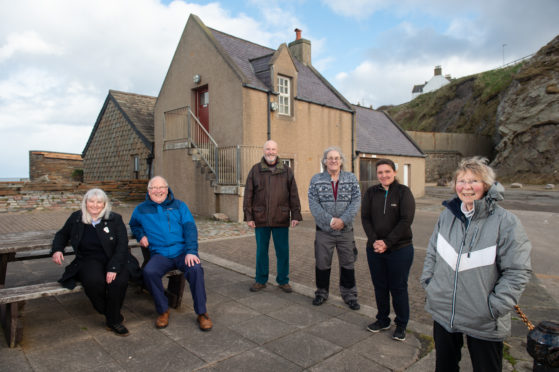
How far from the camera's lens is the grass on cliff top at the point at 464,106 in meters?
39.9

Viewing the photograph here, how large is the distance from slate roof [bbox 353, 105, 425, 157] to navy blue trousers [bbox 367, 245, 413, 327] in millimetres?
15221

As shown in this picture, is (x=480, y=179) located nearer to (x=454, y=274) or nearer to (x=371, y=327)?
(x=454, y=274)

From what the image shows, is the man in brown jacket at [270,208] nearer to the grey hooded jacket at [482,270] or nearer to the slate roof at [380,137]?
the grey hooded jacket at [482,270]

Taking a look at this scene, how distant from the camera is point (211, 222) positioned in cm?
1219

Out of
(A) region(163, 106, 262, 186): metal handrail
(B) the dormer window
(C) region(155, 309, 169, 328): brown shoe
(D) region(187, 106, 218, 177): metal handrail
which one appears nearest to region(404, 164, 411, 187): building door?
(B) the dormer window

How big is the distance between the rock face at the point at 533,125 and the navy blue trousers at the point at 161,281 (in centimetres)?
3243

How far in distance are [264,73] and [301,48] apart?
607 cm

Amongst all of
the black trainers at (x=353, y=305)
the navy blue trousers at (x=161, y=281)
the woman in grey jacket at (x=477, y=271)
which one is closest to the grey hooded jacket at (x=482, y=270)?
the woman in grey jacket at (x=477, y=271)

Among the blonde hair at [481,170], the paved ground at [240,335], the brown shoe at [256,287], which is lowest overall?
the paved ground at [240,335]

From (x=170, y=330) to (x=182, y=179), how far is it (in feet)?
35.8

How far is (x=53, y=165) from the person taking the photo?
25859 mm

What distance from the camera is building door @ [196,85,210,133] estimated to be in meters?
15.0

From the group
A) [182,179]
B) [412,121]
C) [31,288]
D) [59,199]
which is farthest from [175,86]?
[412,121]

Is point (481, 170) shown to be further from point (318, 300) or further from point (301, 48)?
point (301, 48)
